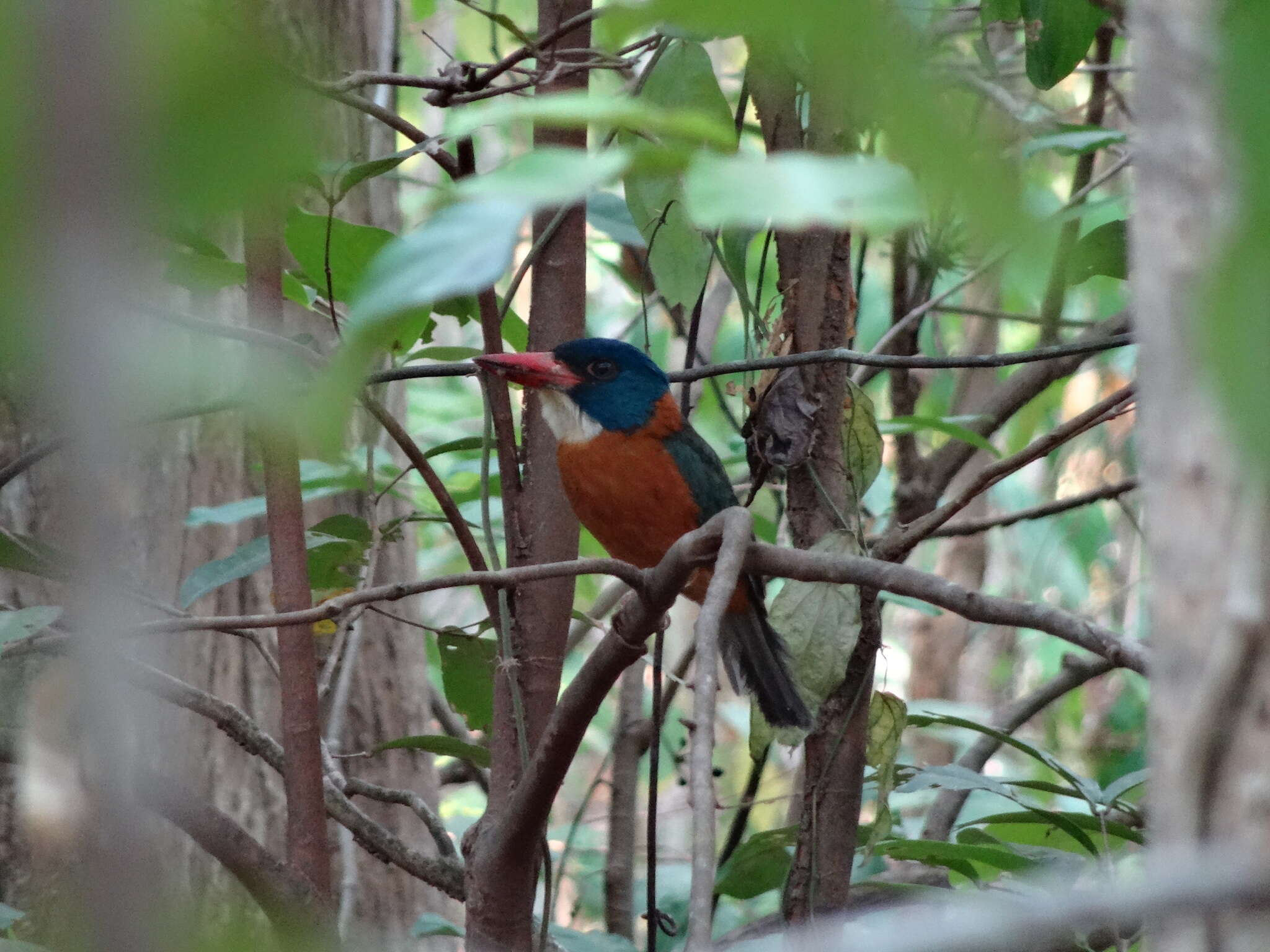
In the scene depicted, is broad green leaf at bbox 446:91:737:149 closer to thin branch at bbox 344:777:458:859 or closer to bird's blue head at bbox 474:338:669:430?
thin branch at bbox 344:777:458:859

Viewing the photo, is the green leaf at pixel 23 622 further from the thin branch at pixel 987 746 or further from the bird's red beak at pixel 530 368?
the thin branch at pixel 987 746

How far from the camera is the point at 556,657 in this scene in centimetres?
238

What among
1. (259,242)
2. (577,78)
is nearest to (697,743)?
(259,242)

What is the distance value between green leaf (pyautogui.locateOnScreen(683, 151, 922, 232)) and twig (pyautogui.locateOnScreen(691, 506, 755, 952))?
0.56 meters

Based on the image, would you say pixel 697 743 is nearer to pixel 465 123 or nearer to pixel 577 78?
pixel 465 123

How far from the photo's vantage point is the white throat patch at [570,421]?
3.33 meters

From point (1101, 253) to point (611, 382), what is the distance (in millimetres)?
1427

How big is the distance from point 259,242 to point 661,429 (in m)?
1.71

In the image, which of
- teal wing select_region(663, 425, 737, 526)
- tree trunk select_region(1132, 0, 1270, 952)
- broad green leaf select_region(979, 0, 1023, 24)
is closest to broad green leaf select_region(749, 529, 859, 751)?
broad green leaf select_region(979, 0, 1023, 24)

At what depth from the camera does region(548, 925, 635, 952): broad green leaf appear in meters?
2.58

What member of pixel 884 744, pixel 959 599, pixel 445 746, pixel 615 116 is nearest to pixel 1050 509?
pixel 884 744

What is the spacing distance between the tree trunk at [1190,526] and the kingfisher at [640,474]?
2631 mm

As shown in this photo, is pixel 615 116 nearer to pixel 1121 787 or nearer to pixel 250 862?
pixel 250 862

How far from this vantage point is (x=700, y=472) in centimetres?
347
